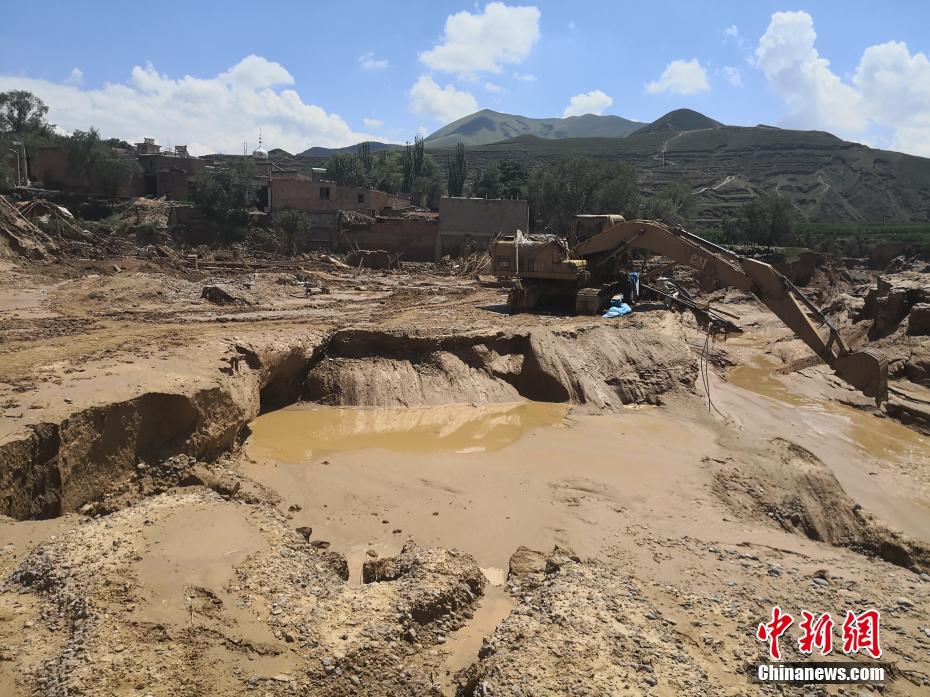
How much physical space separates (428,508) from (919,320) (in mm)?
15957

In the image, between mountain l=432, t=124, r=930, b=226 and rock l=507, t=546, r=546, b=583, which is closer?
rock l=507, t=546, r=546, b=583

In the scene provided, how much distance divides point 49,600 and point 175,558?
2.62ft

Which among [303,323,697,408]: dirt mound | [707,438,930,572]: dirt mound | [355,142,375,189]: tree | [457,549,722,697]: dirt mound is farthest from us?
[355,142,375,189]: tree

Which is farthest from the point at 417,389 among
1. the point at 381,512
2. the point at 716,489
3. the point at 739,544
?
the point at 739,544

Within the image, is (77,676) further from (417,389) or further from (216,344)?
(417,389)

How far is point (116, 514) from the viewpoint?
5305mm

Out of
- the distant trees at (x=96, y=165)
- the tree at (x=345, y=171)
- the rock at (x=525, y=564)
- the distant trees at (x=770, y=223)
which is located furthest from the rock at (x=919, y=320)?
the tree at (x=345, y=171)

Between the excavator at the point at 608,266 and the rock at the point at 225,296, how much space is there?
6868mm

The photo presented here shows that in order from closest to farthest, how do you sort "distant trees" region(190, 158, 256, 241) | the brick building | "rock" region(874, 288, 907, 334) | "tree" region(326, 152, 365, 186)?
"rock" region(874, 288, 907, 334) < the brick building < "distant trees" region(190, 158, 256, 241) < "tree" region(326, 152, 365, 186)

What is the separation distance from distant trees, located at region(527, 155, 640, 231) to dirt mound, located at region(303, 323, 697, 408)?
29.0 meters

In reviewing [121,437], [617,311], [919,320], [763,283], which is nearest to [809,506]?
[763,283]

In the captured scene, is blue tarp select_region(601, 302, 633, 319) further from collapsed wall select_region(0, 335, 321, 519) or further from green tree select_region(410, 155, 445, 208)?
green tree select_region(410, 155, 445, 208)

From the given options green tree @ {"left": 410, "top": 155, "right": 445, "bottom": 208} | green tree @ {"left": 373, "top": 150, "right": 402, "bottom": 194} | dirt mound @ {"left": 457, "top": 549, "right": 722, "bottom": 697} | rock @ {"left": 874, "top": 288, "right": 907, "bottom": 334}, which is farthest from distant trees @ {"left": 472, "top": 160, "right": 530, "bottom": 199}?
dirt mound @ {"left": 457, "top": 549, "right": 722, "bottom": 697}

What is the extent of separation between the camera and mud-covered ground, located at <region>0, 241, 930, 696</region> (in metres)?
4.05
